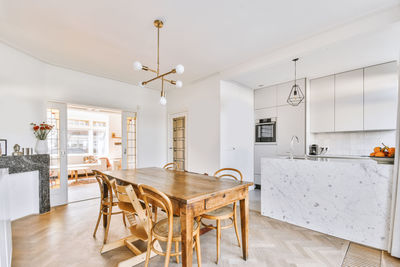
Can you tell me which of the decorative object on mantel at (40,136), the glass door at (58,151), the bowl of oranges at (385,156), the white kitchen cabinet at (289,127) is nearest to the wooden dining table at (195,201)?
the bowl of oranges at (385,156)

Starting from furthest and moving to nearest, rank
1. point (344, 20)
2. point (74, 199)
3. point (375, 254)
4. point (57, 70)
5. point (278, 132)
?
1. point (278, 132)
2. point (74, 199)
3. point (57, 70)
4. point (344, 20)
5. point (375, 254)

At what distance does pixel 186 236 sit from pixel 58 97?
3.95m

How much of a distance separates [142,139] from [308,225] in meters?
4.16

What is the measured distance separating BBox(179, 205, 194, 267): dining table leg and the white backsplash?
3759 mm

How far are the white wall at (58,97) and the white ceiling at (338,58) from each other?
2.67 metres

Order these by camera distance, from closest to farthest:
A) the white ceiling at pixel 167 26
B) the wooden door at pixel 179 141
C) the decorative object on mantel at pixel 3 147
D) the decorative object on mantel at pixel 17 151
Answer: the white ceiling at pixel 167 26, the decorative object on mantel at pixel 3 147, the decorative object on mantel at pixel 17 151, the wooden door at pixel 179 141

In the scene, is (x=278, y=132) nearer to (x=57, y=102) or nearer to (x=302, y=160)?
(x=302, y=160)

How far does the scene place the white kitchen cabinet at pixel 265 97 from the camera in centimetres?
460

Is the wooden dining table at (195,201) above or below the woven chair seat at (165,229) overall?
above

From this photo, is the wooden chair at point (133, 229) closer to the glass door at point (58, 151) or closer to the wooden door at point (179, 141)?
the glass door at point (58, 151)

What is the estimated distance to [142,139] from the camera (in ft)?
16.7

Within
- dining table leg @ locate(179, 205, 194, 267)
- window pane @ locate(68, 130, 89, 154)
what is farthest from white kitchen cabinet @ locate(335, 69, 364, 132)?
window pane @ locate(68, 130, 89, 154)

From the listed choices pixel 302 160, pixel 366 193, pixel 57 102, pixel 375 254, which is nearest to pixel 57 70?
pixel 57 102

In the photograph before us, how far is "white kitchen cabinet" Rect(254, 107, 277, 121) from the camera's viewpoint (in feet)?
15.0
